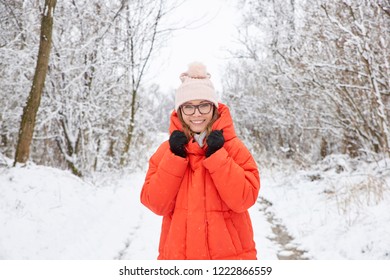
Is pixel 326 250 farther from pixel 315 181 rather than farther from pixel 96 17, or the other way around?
pixel 96 17

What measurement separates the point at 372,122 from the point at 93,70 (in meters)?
7.74

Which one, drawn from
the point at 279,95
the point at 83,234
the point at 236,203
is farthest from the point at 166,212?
the point at 279,95

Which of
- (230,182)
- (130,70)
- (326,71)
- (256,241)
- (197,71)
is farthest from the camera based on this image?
(130,70)

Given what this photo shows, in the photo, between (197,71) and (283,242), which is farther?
(283,242)

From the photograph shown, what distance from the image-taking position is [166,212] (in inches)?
79.8

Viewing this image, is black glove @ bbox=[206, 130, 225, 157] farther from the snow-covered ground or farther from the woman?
the snow-covered ground

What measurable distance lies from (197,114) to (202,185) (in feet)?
1.54

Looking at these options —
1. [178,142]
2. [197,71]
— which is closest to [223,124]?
[178,142]

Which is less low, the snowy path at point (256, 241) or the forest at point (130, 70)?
the forest at point (130, 70)

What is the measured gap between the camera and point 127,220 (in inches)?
272

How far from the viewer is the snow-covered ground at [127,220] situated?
14.5ft

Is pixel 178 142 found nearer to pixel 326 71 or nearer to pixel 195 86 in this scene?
pixel 195 86

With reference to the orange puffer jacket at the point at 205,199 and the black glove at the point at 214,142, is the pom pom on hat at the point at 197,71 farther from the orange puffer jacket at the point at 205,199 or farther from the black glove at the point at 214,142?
the black glove at the point at 214,142

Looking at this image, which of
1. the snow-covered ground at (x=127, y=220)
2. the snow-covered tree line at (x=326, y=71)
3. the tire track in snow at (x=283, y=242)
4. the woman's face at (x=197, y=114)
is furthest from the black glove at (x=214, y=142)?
the snow-covered tree line at (x=326, y=71)
